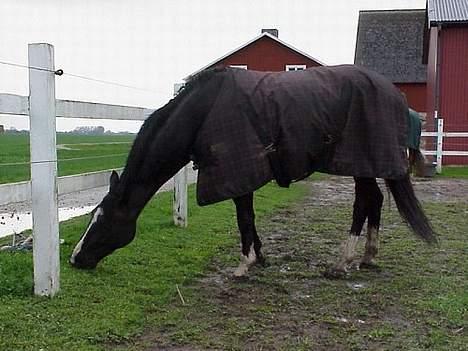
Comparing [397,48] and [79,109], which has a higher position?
[397,48]

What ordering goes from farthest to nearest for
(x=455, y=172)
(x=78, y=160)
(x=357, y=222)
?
(x=455, y=172) < (x=78, y=160) < (x=357, y=222)

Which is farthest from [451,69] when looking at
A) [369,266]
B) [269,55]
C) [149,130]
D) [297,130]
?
[149,130]

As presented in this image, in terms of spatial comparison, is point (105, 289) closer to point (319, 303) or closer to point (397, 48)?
point (319, 303)

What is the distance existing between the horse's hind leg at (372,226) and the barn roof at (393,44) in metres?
29.5

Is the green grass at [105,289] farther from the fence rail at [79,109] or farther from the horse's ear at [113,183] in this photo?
the fence rail at [79,109]

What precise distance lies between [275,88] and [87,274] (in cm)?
186

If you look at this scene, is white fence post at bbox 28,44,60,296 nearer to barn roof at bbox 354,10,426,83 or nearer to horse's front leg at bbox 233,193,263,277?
horse's front leg at bbox 233,193,263,277

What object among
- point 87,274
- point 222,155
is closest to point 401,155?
point 222,155

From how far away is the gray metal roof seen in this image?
17.5 m

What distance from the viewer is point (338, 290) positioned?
14.2 feet

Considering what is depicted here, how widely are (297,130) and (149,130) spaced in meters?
1.04

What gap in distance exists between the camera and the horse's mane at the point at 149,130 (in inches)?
174

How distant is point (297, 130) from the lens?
14.5 feet

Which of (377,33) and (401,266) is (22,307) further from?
(377,33)
